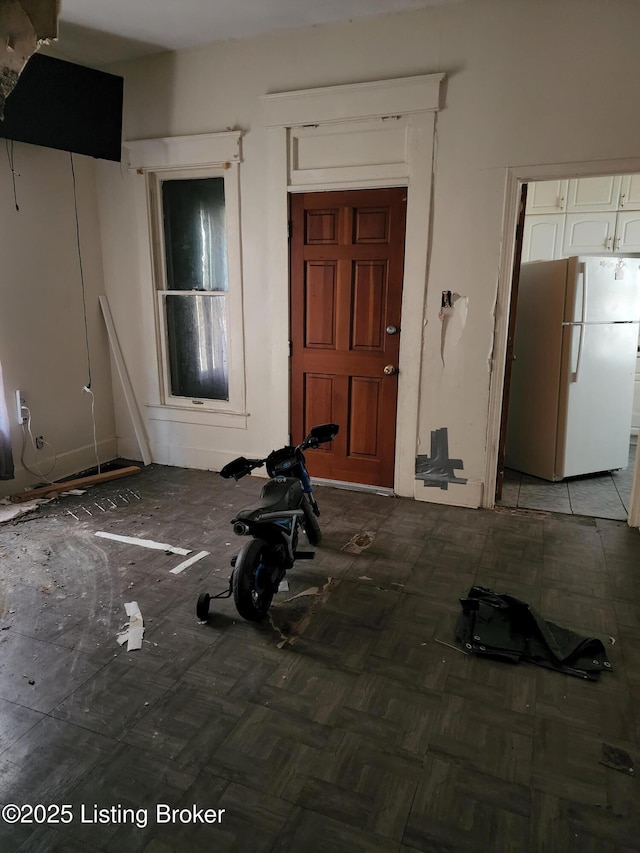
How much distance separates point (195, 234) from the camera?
14.1 ft

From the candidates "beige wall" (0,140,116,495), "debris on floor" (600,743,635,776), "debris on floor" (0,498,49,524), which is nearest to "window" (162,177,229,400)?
"beige wall" (0,140,116,495)

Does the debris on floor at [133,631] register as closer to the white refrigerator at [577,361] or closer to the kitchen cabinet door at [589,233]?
the white refrigerator at [577,361]

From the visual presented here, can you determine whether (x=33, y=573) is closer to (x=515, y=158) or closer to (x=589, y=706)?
(x=589, y=706)

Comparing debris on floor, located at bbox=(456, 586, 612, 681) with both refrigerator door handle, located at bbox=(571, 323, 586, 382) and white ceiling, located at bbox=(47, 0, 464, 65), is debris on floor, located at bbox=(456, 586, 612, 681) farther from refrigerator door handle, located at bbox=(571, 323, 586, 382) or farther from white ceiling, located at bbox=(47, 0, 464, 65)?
white ceiling, located at bbox=(47, 0, 464, 65)

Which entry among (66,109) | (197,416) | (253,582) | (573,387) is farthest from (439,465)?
(66,109)

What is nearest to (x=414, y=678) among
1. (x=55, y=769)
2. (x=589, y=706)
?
(x=589, y=706)

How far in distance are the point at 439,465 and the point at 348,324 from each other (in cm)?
116

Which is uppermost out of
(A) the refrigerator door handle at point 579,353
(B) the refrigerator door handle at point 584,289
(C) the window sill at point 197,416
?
(B) the refrigerator door handle at point 584,289

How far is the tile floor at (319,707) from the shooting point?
154 cm

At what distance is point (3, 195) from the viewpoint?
3.70m

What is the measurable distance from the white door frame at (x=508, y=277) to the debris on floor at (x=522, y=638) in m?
1.31

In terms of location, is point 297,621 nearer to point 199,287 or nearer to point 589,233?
point 199,287

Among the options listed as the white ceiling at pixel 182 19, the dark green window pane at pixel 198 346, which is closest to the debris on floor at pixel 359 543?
the dark green window pane at pixel 198 346

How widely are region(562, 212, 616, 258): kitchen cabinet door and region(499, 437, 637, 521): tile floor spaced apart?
2.00 m
